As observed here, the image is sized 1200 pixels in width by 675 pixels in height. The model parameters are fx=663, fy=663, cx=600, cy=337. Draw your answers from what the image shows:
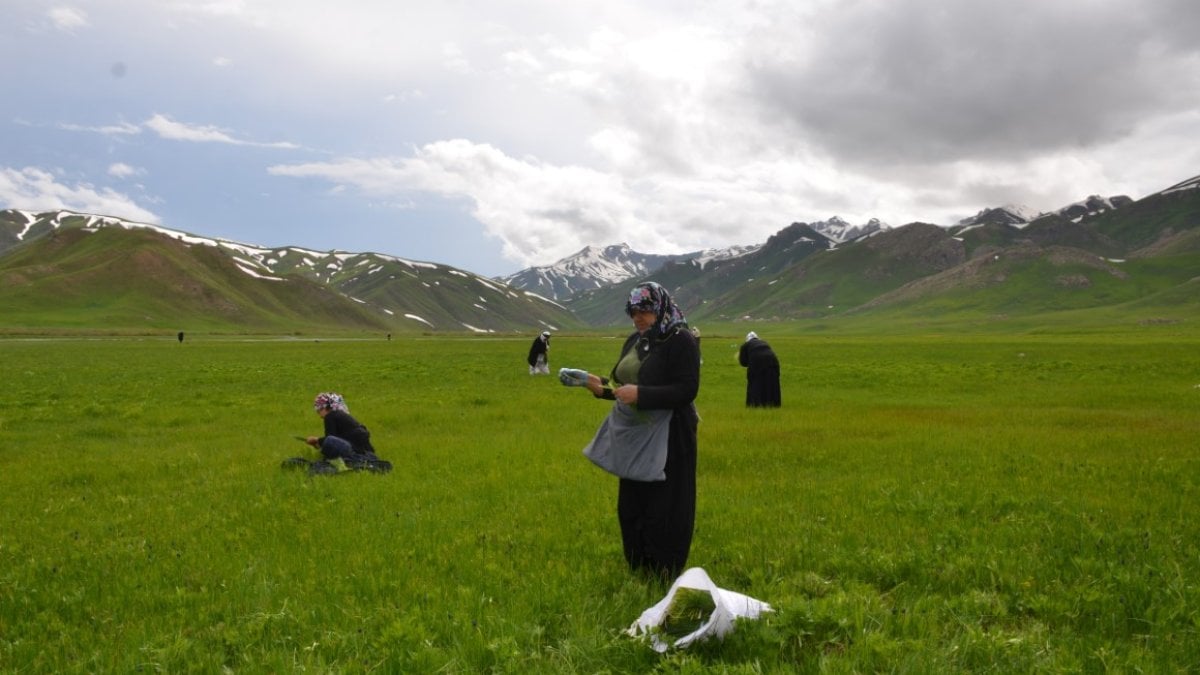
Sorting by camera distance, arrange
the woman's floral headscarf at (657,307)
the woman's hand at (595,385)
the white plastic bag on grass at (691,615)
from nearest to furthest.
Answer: the white plastic bag on grass at (691,615), the woman's hand at (595,385), the woman's floral headscarf at (657,307)

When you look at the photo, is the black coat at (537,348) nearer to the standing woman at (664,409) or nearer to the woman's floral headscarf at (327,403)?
the woman's floral headscarf at (327,403)

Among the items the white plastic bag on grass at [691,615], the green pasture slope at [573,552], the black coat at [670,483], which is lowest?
the green pasture slope at [573,552]

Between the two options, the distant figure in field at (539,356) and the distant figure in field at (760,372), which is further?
the distant figure in field at (539,356)

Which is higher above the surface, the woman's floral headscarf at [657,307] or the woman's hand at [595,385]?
the woman's floral headscarf at [657,307]

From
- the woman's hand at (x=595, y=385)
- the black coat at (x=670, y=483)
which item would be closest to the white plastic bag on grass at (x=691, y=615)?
the black coat at (x=670, y=483)

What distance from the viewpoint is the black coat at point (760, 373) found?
21.9 meters

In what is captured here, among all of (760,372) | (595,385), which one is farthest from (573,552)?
(760,372)

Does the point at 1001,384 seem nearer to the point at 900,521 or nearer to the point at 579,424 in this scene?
the point at 579,424

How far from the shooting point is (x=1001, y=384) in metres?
30.4

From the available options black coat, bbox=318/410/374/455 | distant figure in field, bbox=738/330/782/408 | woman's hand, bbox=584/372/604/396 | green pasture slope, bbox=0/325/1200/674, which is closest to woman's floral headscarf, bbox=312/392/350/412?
black coat, bbox=318/410/374/455

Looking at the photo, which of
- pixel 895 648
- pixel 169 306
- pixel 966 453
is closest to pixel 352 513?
pixel 895 648

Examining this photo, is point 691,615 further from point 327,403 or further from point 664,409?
point 327,403

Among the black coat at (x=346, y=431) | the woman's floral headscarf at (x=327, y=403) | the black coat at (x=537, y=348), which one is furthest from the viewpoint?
the black coat at (x=537, y=348)

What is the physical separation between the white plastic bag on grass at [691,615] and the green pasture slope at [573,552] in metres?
0.16
